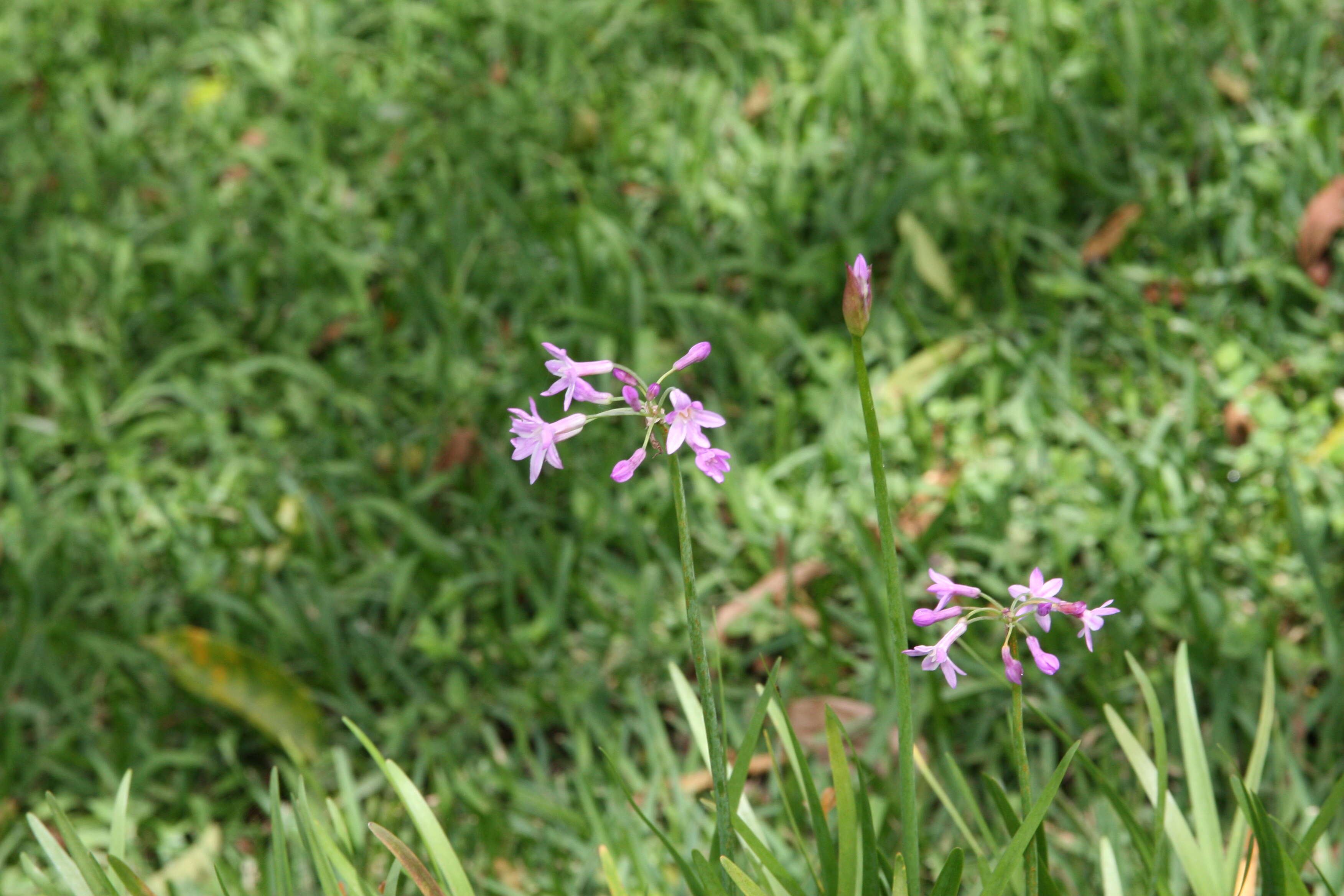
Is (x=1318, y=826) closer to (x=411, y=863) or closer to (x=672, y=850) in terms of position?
(x=672, y=850)

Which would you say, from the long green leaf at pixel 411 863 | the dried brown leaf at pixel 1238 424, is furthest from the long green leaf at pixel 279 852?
the dried brown leaf at pixel 1238 424

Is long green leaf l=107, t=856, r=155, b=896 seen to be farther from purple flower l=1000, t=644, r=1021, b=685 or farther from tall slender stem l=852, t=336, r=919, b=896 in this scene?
purple flower l=1000, t=644, r=1021, b=685

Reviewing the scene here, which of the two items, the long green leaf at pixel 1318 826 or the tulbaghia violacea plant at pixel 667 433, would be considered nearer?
the tulbaghia violacea plant at pixel 667 433

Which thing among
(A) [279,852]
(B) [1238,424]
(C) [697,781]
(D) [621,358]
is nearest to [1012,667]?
(A) [279,852]

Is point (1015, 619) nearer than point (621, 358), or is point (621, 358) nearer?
point (1015, 619)

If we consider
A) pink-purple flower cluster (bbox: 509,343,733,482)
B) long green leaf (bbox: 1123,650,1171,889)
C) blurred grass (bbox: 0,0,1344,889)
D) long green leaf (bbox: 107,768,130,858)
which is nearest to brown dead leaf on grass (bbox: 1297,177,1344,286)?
blurred grass (bbox: 0,0,1344,889)

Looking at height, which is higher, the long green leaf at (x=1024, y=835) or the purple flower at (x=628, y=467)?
the purple flower at (x=628, y=467)

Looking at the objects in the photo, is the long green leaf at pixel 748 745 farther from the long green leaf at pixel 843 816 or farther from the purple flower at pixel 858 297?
the purple flower at pixel 858 297
